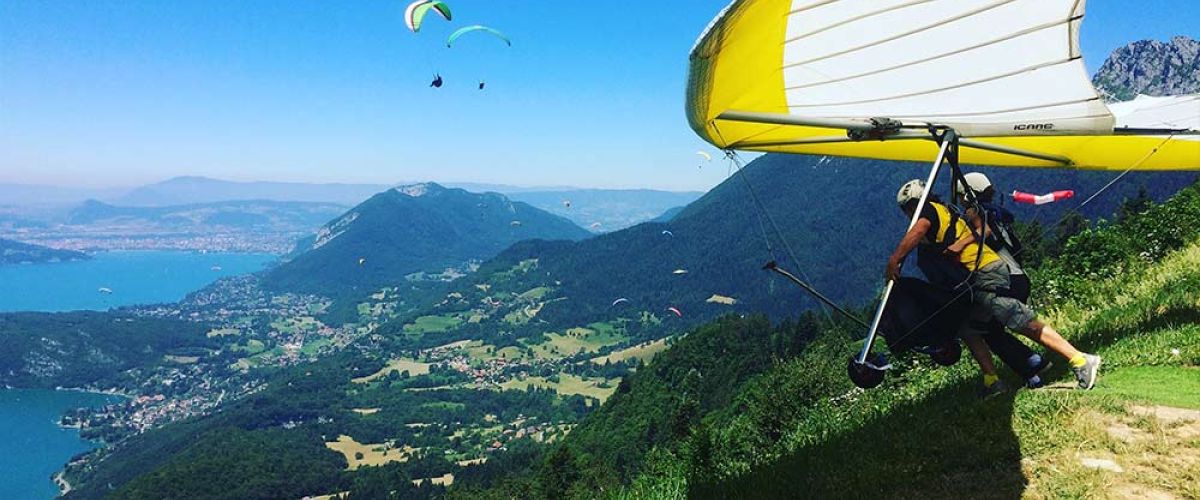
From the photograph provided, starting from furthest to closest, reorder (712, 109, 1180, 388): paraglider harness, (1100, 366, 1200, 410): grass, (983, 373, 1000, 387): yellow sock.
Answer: (983, 373, 1000, 387): yellow sock < (1100, 366, 1200, 410): grass < (712, 109, 1180, 388): paraglider harness

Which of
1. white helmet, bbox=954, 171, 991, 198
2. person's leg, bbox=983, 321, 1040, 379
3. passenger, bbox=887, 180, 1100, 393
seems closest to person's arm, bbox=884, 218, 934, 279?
passenger, bbox=887, 180, 1100, 393

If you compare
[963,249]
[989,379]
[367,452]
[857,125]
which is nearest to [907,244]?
[963,249]

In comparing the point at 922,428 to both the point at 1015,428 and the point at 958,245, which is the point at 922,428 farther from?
the point at 958,245

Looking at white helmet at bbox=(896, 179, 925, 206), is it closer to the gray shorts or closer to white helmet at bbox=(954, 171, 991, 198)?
white helmet at bbox=(954, 171, 991, 198)

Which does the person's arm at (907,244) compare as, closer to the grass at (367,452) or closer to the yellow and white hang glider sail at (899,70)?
the yellow and white hang glider sail at (899,70)

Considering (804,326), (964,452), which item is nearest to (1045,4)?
(964,452)

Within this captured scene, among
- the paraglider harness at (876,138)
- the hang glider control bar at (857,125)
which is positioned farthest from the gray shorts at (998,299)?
the hang glider control bar at (857,125)
